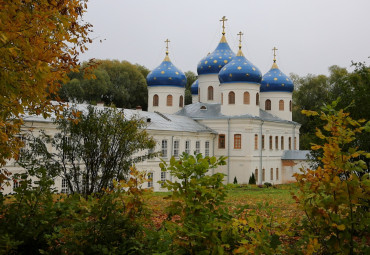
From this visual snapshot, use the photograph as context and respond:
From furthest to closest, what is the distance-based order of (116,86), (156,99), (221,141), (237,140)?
(116,86) → (156,99) → (221,141) → (237,140)

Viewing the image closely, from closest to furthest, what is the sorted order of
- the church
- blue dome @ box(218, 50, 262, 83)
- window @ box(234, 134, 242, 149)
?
the church < blue dome @ box(218, 50, 262, 83) < window @ box(234, 134, 242, 149)

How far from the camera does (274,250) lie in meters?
4.15

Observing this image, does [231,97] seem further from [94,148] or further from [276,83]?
[94,148]

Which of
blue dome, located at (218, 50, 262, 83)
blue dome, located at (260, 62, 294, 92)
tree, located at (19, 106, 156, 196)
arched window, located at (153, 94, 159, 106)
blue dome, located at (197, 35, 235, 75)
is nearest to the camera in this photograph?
tree, located at (19, 106, 156, 196)

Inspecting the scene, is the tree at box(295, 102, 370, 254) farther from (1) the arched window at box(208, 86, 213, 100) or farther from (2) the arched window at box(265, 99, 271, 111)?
(2) the arched window at box(265, 99, 271, 111)

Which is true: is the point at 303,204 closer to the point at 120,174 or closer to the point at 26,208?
the point at 26,208

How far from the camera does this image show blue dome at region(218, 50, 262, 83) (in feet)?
113

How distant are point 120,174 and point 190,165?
748 centimetres

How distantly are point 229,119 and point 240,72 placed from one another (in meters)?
3.75

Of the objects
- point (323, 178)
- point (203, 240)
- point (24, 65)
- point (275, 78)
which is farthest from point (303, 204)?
point (275, 78)

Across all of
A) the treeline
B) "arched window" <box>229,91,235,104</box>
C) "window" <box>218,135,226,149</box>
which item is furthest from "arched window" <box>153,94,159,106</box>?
the treeline

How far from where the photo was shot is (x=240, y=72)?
113ft

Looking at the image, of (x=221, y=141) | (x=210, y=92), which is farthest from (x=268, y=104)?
(x=221, y=141)

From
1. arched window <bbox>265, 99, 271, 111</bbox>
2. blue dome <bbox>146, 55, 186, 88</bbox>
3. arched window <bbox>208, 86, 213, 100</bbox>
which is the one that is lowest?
arched window <bbox>265, 99, 271, 111</bbox>
